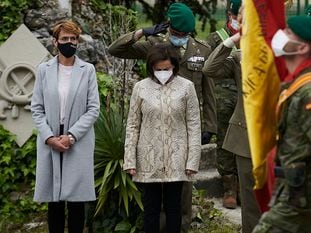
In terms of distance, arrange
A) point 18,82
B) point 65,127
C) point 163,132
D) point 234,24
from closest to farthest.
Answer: point 234,24 < point 163,132 < point 65,127 < point 18,82

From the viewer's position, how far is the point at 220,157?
808 cm

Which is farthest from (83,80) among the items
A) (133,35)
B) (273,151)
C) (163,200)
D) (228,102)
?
(273,151)

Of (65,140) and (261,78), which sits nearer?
(261,78)

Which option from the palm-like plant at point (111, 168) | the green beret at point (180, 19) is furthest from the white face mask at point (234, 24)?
the palm-like plant at point (111, 168)

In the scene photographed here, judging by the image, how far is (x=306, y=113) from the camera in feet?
14.5

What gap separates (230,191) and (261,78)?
143 inches

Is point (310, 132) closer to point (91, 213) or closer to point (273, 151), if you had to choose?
point (273, 151)

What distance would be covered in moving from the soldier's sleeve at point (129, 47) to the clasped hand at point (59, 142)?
3.13 feet

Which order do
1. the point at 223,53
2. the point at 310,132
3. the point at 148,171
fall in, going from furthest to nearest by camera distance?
the point at 148,171 → the point at 223,53 → the point at 310,132

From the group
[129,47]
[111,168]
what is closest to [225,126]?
[111,168]

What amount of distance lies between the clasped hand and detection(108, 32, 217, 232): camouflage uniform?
972 mm

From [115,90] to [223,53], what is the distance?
225 centimetres

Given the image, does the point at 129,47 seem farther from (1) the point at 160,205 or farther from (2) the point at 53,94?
(1) the point at 160,205

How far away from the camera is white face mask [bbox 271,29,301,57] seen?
15.1 ft
